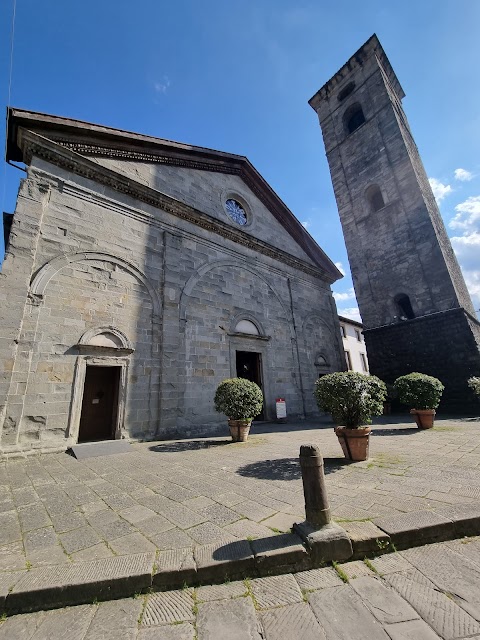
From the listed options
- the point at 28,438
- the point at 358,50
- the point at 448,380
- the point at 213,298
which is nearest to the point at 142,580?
the point at 28,438

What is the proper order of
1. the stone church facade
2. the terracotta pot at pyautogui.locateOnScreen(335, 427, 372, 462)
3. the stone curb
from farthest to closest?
the stone church facade < the terracotta pot at pyautogui.locateOnScreen(335, 427, 372, 462) < the stone curb

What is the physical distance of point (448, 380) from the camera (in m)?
13.1

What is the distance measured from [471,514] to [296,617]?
6.42ft

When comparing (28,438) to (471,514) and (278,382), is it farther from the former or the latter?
(278,382)

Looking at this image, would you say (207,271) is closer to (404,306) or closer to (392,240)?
(392,240)

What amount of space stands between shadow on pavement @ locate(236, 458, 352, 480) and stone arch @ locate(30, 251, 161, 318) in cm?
569

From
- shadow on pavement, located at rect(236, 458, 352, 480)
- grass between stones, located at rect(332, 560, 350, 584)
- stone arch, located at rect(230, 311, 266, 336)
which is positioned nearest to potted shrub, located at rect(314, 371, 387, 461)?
shadow on pavement, located at rect(236, 458, 352, 480)

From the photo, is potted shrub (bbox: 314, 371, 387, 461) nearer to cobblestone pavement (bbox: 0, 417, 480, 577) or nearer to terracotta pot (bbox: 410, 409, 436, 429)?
cobblestone pavement (bbox: 0, 417, 480, 577)

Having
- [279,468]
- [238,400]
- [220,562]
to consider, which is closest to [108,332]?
[238,400]

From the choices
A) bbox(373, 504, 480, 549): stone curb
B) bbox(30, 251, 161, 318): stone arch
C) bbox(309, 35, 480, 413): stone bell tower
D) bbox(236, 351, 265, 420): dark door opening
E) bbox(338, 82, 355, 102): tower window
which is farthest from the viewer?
bbox(338, 82, 355, 102): tower window

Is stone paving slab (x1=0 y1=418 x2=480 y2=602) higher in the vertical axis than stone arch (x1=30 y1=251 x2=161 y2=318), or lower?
lower

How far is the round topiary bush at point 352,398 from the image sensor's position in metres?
5.05

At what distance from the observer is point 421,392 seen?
8.22 meters

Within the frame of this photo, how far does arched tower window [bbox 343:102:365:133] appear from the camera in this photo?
64.2 feet
